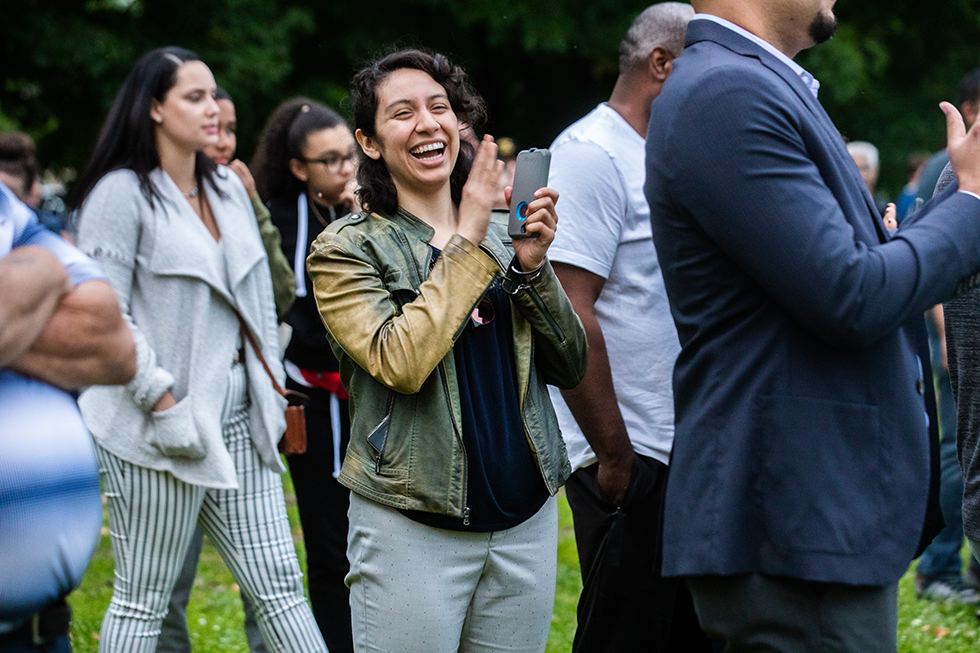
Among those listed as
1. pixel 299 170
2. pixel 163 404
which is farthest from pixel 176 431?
pixel 299 170

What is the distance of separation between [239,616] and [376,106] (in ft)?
12.1

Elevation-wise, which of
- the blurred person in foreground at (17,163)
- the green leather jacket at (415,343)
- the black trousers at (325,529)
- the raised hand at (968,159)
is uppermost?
the blurred person in foreground at (17,163)

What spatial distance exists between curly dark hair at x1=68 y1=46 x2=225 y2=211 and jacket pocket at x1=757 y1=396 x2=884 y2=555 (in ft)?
8.28

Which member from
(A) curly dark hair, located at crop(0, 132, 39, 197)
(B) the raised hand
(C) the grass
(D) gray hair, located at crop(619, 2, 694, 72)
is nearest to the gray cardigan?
(D) gray hair, located at crop(619, 2, 694, 72)

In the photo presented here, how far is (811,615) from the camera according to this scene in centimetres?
220

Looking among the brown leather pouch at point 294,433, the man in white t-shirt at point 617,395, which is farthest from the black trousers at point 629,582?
the brown leather pouch at point 294,433

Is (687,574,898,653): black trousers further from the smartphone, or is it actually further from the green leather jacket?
the smartphone

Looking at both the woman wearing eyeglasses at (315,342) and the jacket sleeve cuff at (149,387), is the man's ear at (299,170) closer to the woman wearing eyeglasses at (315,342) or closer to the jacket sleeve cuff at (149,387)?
the woman wearing eyeglasses at (315,342)

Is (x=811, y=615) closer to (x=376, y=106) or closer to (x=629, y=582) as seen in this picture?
(x=629, y=582)

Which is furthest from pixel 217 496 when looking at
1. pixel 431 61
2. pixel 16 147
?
pixel 16 147

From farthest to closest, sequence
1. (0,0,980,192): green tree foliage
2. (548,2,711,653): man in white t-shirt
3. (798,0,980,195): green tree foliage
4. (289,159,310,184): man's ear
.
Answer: (798,0,980,195): green tree foliage < (0,0,980,192): green tree foliage < (289,159,310,184): man's ear < (548,2,711,653): man in white t-shirt

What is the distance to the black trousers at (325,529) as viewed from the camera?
459cm

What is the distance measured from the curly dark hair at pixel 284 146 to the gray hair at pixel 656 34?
189 cm

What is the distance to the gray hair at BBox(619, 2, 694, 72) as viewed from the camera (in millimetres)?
3717
